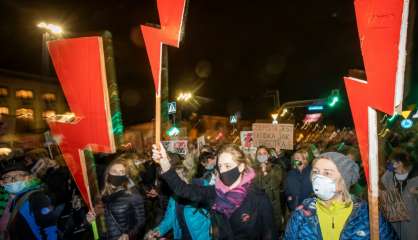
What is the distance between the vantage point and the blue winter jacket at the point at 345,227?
3006 millimetres

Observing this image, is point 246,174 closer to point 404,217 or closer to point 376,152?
point 376,152

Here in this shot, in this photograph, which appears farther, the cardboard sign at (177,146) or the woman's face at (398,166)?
the cardboard sign at (177,146)

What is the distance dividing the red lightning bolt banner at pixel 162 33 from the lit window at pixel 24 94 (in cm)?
4741

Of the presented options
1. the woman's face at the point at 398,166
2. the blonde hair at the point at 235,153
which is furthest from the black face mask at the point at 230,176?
the woman's face at the point at 398,166

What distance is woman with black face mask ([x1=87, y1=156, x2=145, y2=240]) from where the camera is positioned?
4594mm

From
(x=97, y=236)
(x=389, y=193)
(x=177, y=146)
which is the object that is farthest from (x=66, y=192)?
(x=389, y=193)

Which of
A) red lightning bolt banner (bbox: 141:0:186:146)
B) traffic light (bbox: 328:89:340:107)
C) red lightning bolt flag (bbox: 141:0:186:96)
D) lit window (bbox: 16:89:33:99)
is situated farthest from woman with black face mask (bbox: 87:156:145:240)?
lit window (bbox: 16:89:33:99)

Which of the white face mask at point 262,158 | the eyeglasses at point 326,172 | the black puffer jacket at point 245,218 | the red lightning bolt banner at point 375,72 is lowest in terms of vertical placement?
the black puffer jacket at point 245,218

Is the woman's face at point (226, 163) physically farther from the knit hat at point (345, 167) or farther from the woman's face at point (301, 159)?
the woman's face at point (301, 159)

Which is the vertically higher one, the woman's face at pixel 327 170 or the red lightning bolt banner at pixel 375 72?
the red lightning bolt banner at pixel 375 72

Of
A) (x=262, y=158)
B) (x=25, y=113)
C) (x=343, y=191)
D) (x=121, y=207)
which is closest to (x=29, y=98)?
(x=25, y=113)

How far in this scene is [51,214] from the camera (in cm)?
479

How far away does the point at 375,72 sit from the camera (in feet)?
9.19

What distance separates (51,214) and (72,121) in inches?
66.2
